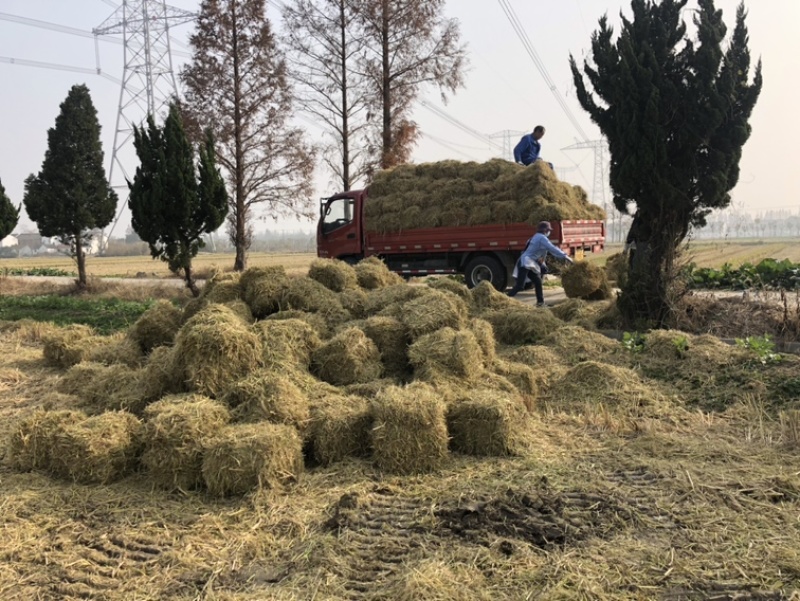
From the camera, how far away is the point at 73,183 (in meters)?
19.2

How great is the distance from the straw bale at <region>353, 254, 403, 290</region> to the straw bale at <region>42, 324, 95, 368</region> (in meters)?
3.80

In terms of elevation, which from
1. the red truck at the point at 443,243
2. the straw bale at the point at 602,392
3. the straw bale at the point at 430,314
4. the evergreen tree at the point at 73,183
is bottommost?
the straw bale at the point at 602,392

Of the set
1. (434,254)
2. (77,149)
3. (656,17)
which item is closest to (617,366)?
(656,17)

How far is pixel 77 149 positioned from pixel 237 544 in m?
19.4

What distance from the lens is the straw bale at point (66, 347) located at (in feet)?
26.3

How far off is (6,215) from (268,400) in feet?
76.2

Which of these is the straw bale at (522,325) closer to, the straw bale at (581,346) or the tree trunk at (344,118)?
the straw bale at (581,346)

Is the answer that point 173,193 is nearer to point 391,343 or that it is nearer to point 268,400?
point 391,343

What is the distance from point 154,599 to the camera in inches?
116

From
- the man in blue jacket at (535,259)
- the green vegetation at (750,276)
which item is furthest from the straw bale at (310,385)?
the green vegetation at (750,276)

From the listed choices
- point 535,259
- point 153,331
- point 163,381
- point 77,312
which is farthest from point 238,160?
point 163,381

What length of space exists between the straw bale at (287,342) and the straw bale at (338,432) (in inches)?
32.7

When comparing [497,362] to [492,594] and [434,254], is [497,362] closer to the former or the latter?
[492,594]

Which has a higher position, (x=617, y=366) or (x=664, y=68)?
(x=664, y=68)
